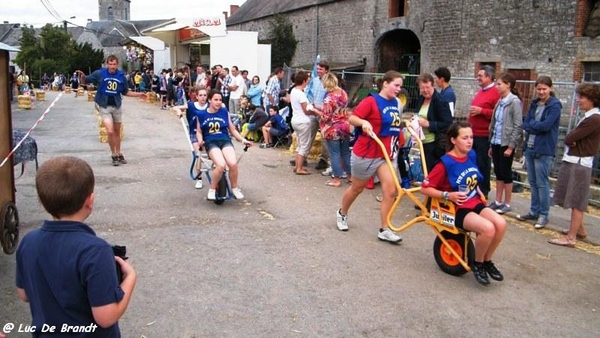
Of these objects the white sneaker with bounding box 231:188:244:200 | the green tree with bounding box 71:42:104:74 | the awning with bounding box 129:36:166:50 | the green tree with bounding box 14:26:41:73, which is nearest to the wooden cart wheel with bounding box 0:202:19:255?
the white sneaker with bounding box 231:188:244:200

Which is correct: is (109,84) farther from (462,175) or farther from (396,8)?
(396,8)

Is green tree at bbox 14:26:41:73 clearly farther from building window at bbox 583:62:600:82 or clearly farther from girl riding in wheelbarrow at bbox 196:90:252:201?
girl riding in wheelbarrow at bbox 196:90:252:201

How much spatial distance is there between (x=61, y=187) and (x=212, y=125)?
213 inches

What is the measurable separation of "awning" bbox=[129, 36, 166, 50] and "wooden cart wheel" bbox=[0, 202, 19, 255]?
89.1 feet

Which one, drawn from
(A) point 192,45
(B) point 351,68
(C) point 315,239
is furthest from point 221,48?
(C) point 315,239

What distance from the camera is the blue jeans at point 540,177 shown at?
22.5 feet

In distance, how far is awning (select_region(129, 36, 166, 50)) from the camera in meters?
30.7

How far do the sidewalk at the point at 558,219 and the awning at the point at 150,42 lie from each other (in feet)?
85.8

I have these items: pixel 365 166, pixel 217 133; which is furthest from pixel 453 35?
pixel 365 166

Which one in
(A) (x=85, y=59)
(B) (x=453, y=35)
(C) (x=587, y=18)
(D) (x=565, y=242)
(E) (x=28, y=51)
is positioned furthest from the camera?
(A) (x=85, y=59)

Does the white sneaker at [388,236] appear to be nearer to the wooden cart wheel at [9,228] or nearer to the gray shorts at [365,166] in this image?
the gray shorts at [365,166]

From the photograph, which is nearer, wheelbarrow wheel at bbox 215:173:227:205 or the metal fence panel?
wheelbarrow wheel at bbox 215:173:227:205

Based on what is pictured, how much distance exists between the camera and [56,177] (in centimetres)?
215

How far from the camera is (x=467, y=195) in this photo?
483 cm
